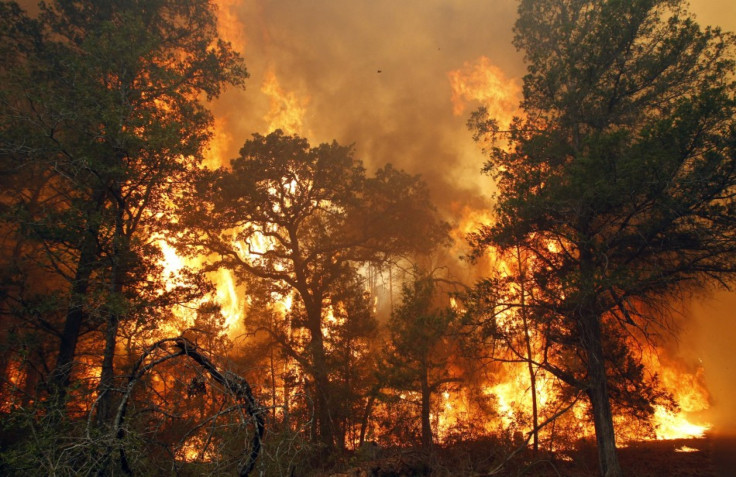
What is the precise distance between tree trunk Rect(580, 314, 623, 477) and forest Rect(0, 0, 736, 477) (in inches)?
2.8

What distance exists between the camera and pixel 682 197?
34.4 feet

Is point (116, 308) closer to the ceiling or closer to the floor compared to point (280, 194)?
closer to the floor

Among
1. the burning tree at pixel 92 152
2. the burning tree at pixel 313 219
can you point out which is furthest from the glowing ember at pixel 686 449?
the burning tree at pixel 92 152

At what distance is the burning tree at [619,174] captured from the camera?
10.4 metres

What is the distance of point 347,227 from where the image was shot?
23.3m

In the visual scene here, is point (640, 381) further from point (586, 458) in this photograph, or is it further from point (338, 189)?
point (338, 189)

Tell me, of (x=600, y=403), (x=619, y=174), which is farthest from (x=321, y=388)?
(x=619, y=174)

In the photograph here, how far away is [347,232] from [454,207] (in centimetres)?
2088

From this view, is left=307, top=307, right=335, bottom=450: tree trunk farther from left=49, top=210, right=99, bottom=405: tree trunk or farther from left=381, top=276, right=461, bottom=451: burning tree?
left=49, top=210, right=99, bottom=405: tree trunk

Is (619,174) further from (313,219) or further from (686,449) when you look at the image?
(686,449)

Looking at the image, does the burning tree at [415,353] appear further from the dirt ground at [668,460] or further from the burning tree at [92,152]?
the burning tree at [92,152]

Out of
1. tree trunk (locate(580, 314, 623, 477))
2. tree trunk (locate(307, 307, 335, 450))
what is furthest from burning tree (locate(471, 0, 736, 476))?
tree trunk (locate(307, 307, 335, 450))

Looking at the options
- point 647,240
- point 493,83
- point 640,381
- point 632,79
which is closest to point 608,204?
point 647,240

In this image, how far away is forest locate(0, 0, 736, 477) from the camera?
33.2ft
